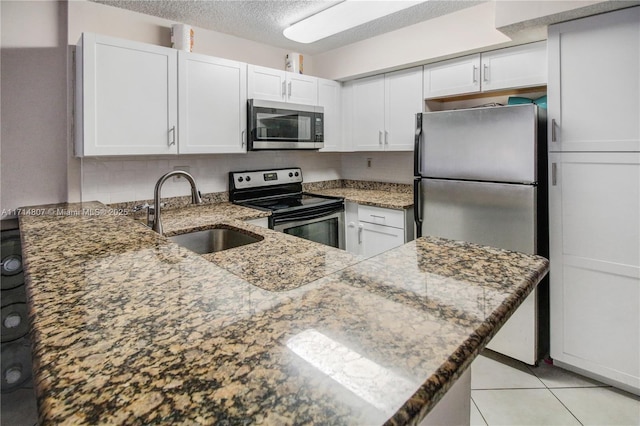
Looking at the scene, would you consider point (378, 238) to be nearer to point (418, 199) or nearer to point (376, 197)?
point (376, 197)

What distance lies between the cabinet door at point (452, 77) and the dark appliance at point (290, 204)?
1.20 m

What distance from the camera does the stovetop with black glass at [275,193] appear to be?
301 cm

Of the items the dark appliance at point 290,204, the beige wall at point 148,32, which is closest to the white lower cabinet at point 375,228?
the dark appliance at point 290,204

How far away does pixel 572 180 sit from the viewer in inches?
80.6

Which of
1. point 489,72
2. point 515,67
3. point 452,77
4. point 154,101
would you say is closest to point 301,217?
point 154,101

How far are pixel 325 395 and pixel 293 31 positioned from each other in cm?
251

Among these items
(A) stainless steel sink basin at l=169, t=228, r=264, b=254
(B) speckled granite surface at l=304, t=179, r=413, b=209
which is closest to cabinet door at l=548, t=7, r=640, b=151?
(B) speckled granite surface at l=304, t=179, r=413, b=209

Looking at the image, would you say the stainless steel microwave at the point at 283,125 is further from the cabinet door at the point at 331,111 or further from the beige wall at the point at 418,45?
the beige wall at the point at 418,45

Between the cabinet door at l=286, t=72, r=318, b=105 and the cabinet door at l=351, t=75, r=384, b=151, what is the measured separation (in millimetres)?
417

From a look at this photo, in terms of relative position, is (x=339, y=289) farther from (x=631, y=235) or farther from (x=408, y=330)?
(x=631, y=235)

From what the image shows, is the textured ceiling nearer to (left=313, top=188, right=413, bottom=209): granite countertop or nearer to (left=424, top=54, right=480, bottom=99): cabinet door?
(left=424, top=54, right=480, bottom=99): cabinet door

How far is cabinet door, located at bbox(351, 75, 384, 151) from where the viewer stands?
3.30m

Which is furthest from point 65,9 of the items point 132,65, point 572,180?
point 572,180

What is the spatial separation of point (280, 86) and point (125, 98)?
4.08 ft
